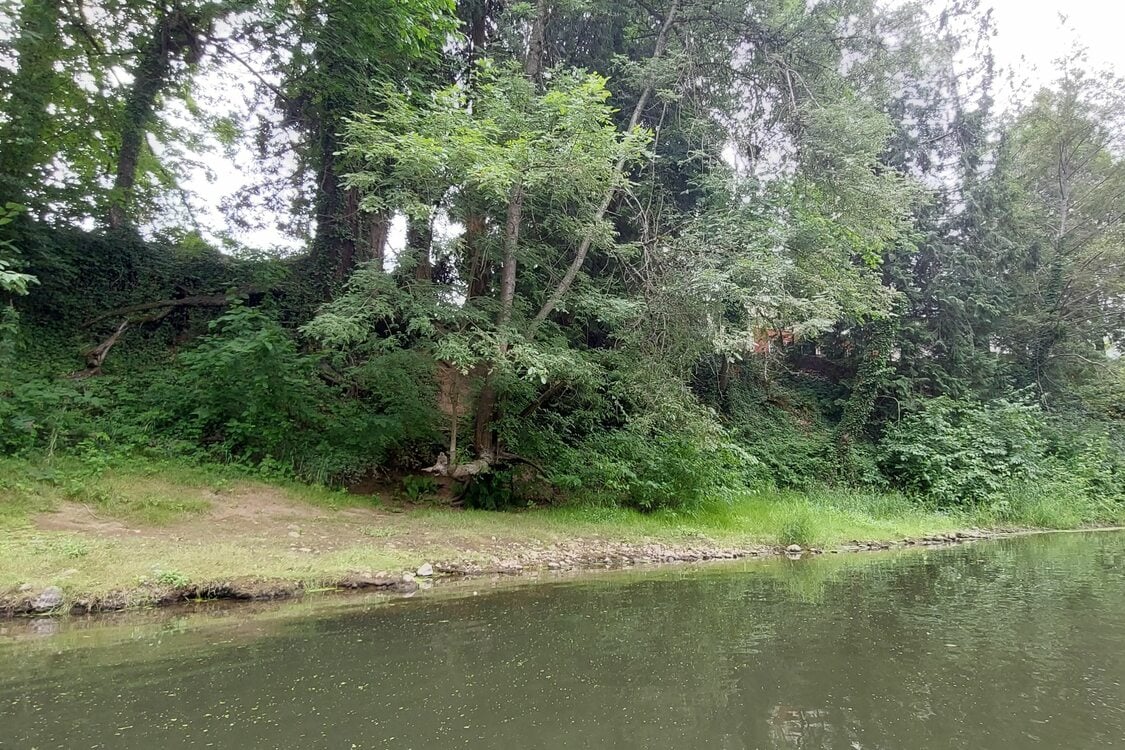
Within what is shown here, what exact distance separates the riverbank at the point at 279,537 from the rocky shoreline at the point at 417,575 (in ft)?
0.05

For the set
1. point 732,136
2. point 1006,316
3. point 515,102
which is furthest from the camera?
point 1006,316

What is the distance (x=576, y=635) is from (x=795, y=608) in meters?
2.36

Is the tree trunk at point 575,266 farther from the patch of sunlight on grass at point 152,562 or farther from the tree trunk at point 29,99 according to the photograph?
the tree trunk at point 29,99

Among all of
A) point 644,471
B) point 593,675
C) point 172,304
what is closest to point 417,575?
point 593,675

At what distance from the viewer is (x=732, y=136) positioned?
13734mm

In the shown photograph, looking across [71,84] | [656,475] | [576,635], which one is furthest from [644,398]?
[71,84]

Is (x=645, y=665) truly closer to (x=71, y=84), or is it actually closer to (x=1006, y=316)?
(x=71, y=84)

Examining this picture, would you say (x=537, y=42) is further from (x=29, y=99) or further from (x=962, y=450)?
(x=962, y=450)

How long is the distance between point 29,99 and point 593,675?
13.8 meters

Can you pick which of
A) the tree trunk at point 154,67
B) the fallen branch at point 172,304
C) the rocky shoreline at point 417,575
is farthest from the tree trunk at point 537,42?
the rocky shoreline at point 417,575

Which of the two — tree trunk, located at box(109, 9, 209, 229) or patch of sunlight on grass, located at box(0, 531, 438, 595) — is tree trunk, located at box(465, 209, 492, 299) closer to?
patch of sunlight on grass, located at box(0, 531, 438, 595)

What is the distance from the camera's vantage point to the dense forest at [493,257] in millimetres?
10133

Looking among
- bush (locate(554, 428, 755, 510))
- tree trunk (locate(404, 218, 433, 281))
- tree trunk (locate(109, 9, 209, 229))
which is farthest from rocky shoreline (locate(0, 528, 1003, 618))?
tree trunk (locate(109, 9, 209, 229))

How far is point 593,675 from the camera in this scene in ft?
13.9
